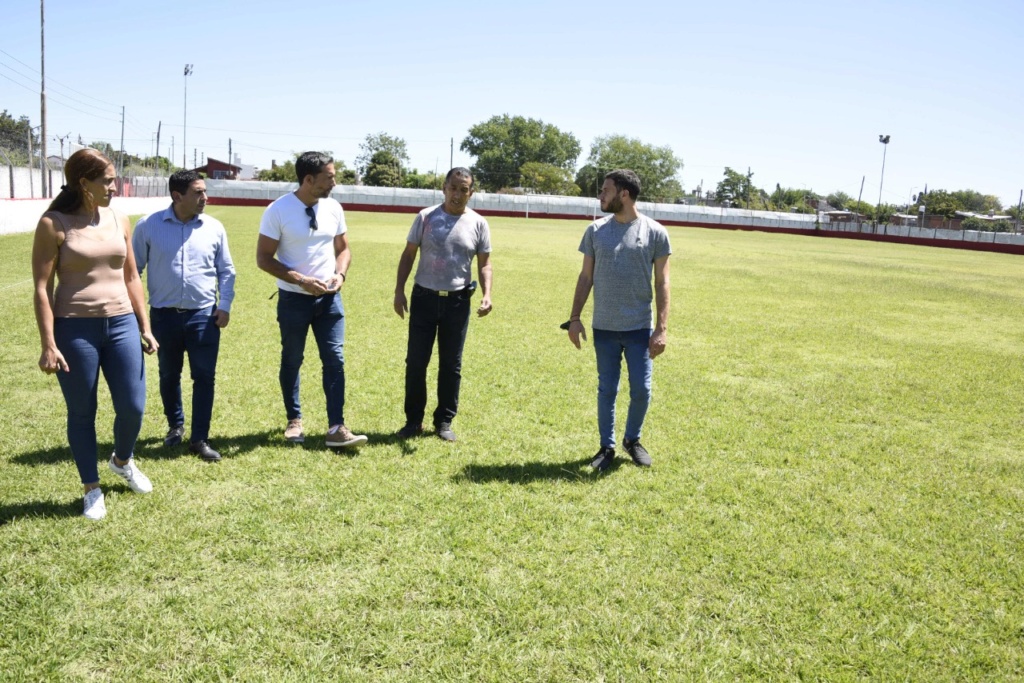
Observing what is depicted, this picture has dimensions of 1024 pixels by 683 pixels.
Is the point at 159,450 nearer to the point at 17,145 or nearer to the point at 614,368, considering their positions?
the point at 614,368

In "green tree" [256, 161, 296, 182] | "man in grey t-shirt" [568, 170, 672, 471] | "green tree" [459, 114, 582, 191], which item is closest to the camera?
"man in grey t-shirt" [568, 170, 672, 471]

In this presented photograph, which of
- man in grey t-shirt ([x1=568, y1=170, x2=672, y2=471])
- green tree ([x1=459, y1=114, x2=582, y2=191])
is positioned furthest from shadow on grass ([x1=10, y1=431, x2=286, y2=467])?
green tree ([x1=459, y1=114, x2=582, y2=191])

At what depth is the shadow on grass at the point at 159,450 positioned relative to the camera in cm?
498

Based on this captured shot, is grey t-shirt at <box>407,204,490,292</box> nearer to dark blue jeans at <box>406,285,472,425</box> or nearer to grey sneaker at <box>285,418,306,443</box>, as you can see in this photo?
dark blue jeans at <box>406,285,472,425</box>

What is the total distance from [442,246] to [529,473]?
1.74 meters

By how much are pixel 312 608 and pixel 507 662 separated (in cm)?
91

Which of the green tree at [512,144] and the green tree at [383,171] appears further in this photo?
the green tree at [512,144]

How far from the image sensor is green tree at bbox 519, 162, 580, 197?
113 metres

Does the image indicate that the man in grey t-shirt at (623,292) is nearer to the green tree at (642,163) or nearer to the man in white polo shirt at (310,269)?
the man in white polo shirt at (310,269)

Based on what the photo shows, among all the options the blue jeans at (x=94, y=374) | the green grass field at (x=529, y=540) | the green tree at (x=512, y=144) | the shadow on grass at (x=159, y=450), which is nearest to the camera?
the green grass field at (x=529, y=540)

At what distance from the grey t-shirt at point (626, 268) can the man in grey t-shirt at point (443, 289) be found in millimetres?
899

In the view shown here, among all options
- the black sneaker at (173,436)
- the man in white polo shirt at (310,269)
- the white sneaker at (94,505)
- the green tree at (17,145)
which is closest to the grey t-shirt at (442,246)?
the man in white polo shirt at (310,269)

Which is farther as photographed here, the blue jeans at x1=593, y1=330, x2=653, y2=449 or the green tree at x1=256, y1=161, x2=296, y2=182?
the green tree at x1=256, y1=161, x2=296, y2=182

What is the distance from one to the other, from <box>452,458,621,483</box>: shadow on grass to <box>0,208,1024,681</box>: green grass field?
3 cm
